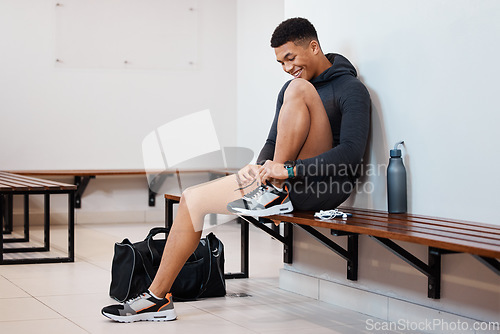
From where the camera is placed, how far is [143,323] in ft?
8.06

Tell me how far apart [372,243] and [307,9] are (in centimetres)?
125

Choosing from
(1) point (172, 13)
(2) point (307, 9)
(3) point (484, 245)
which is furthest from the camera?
(1) point (172, 13)

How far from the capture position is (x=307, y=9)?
3.27 m

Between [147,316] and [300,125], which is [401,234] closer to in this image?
[300,125]

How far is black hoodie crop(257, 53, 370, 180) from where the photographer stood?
246cm

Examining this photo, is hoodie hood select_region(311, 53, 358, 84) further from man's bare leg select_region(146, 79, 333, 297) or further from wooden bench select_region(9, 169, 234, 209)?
wooden bench select_region(9, 169, 234, 209)

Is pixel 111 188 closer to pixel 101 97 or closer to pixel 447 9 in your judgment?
pixel 101 97

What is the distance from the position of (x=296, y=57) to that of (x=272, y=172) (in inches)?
23.2

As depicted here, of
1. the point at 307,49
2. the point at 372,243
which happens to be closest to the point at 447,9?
the point at 307,49

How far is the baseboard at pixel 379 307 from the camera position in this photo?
224 centimetres

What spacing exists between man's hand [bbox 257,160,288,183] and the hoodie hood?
0.55 metres

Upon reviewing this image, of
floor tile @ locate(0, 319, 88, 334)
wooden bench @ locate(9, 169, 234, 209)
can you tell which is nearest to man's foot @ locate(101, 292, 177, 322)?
floor tile @ locate(0, 319, 88, 334)

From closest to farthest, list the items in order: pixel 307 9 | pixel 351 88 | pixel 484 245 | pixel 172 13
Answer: pixel 484 245
pixel 351 88
pixel 307 9
pixel 172 13

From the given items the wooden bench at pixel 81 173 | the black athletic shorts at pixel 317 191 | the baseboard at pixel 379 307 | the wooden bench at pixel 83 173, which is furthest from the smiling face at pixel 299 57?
the wooden bench at pixel 81 173
